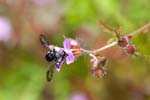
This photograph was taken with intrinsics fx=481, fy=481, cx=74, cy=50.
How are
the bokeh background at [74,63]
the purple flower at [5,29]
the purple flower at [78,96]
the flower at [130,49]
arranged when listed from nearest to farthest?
the flower at [130,49]
the bokeh background at [74,63]
the purple flower at [78,96]
the purple flower at [5,29]

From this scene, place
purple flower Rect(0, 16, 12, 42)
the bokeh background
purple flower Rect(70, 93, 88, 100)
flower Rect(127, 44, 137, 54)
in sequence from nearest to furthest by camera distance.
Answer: flower Rect(127, 44, 137, 54) → the bokeh background → purple flower Rect(70, 93, 88, 100) → purple flower Rect(0, 16, 12, 42)

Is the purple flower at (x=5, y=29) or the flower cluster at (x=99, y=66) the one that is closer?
the flower cluster at (x=99, y=66)

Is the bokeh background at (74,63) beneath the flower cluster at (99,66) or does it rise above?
above

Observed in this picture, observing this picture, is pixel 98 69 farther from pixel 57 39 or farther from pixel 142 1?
pixel 57 39

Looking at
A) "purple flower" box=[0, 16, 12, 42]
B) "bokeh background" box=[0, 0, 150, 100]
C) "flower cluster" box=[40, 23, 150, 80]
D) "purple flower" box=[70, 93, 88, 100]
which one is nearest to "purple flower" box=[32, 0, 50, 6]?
"bokeh background" box=[0, 0, 150, 100]

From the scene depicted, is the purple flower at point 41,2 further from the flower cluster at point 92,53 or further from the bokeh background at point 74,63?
the flower cluster at point 92,53

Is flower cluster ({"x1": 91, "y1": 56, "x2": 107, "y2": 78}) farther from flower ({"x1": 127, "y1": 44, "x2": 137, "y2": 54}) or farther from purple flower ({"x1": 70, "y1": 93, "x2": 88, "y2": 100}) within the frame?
purple flower ({"x1": 70, "y1": 93, "x2": 88, "y2": 100})

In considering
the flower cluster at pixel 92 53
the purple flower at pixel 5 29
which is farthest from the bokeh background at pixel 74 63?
the flower cluster at pixel 92 53
